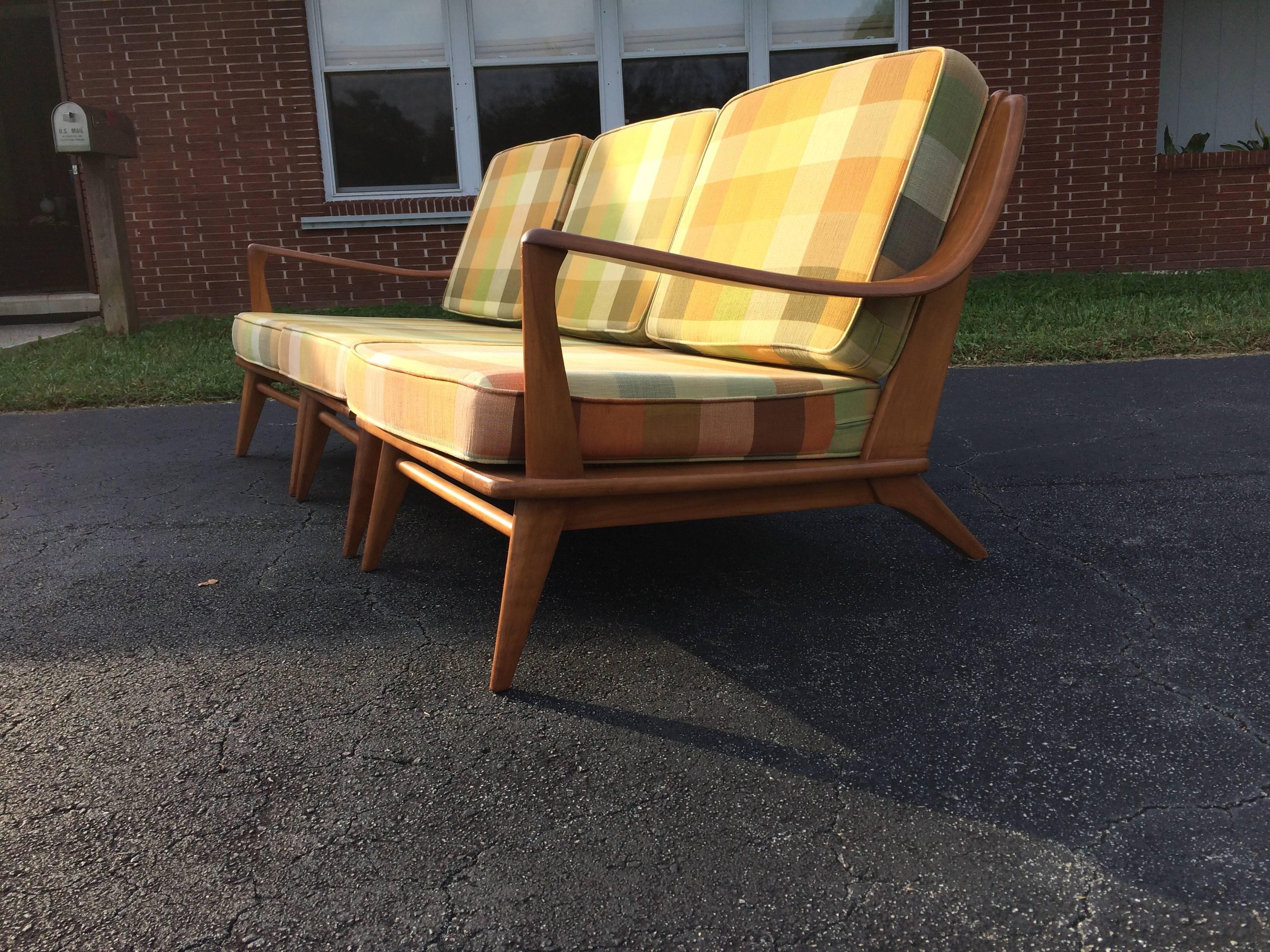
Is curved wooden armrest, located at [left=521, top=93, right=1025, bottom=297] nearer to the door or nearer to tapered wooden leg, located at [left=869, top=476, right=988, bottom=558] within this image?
tapered wooden leg, located at [left=869, top=476, right=988, bottom=558]

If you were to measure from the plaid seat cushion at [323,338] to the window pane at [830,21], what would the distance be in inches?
181

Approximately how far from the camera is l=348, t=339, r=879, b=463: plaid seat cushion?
1437mm

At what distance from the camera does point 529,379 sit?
4.59 feet

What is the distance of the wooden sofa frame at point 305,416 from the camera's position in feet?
7.14

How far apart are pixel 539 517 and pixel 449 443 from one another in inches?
7.0

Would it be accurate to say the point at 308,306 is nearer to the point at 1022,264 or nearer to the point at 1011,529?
the point at 1022,264

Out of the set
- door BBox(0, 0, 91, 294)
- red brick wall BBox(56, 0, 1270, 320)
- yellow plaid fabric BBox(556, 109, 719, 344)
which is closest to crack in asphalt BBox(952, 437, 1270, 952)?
yellow plaid fabric BBox(556, 109, 719, 344)

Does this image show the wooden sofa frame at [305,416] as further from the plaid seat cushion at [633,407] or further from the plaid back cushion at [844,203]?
the plaid back cushion at [844,203]

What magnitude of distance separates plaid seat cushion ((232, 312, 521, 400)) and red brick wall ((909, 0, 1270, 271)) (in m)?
4.84

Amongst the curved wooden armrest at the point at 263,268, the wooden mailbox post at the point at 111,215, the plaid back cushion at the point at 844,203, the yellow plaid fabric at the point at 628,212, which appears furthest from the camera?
the wooden mailbox post at the point at 111,215

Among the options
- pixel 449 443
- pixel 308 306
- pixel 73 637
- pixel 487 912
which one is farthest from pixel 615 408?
pixel 308 306

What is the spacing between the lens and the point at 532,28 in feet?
22.3

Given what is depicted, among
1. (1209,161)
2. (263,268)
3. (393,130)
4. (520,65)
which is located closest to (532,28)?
(520,65)

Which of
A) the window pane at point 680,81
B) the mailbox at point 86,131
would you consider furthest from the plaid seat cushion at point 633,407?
the window pane at point 680,81
